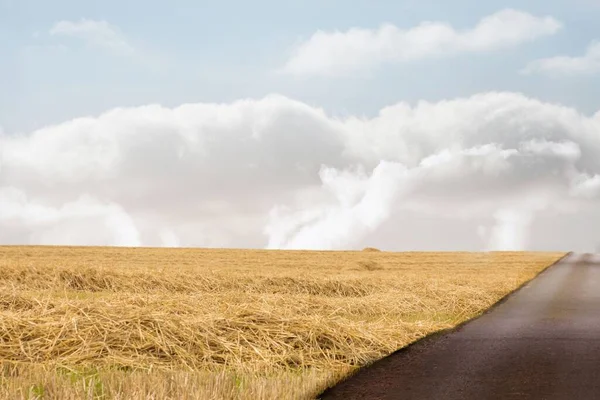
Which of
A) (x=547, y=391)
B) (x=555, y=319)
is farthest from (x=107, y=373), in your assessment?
(x=555, y=319)

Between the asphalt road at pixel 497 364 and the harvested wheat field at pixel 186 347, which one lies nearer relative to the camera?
the harvested wheat field at pixel 186 347

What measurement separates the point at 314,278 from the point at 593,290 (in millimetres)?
9873

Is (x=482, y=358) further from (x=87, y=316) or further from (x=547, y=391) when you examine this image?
(x=87, y=316)

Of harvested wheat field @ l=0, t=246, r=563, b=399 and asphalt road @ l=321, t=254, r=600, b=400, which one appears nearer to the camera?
harvested wheat field @ l=0, t=246, r=563, b=399

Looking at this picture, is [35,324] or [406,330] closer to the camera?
[35,324]

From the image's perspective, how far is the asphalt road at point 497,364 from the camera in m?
8.64

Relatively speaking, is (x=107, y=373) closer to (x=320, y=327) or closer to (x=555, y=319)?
(x=320, y=327)

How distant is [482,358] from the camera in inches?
432

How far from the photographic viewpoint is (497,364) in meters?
10.5

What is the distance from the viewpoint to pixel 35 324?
11562 millimetres

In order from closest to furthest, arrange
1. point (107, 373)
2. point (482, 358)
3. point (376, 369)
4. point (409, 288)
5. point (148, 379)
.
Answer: point (148, 379) → point (107, 373) → point (376, 369) → point (482, 358) → point (409, 288)

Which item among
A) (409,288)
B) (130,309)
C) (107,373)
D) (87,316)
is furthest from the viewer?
(409,288)

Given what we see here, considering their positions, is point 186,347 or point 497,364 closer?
point 497,364

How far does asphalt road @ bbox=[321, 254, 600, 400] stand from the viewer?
28.3 ft
